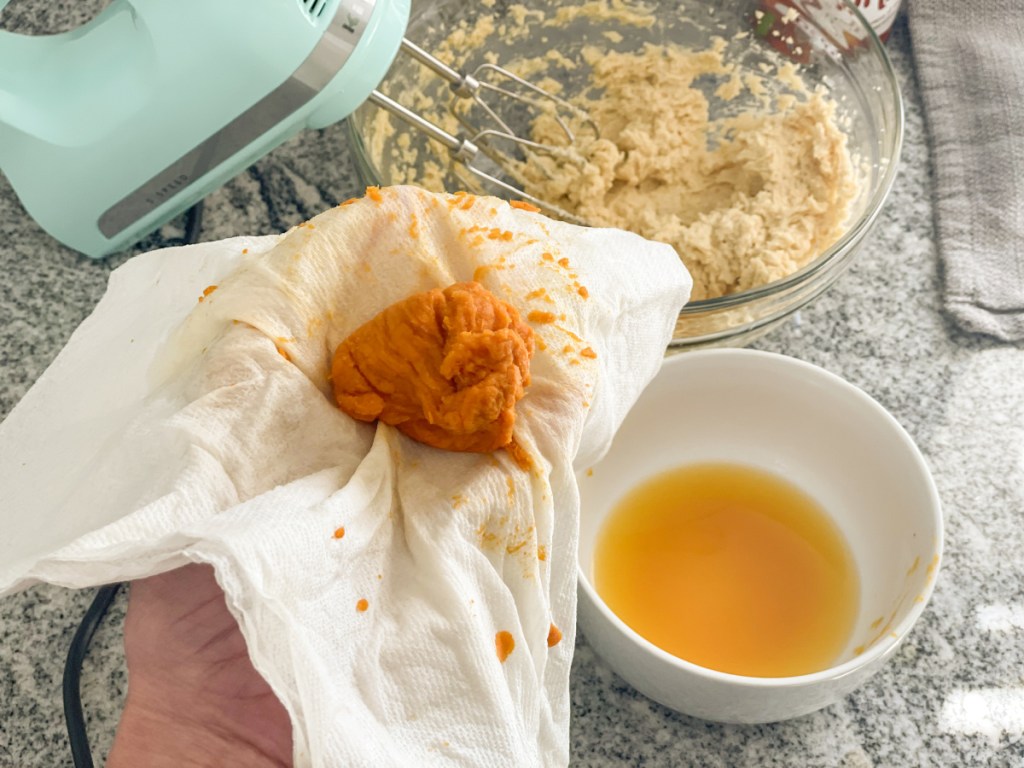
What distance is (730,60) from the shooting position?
0.82m

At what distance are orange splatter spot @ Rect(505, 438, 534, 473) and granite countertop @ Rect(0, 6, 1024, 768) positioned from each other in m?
0.24

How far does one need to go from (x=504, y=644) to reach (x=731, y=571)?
0.26m

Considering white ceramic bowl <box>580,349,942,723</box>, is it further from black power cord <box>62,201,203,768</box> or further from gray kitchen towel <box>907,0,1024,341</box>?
black power cord <box>62,201,203,768</box>

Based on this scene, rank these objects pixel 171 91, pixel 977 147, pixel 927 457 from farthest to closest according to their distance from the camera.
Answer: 1. pixel 977 147
2. pixel 927 457
3. pixel 171 91

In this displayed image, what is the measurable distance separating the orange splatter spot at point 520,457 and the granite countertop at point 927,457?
9.5 inches

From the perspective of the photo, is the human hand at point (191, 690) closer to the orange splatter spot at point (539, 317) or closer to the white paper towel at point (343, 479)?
the white paper towel at point (343, 479)

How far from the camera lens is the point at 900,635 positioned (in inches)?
19.9

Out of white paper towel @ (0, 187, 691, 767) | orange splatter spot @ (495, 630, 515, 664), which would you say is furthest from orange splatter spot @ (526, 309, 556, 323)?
orange splatter spot @ (495, 630, 515, 664)

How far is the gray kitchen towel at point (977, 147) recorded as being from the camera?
0.75 meters

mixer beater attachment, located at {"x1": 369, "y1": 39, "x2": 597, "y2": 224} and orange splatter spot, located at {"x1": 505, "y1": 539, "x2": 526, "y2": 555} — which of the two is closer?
orange splatter spot, located at {"x1": 505, "y1": 539, "x2": 526, "y2": 555}

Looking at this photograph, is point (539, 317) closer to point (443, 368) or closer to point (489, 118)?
point (443, 368)

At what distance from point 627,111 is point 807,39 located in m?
0.16

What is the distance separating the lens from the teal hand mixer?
56 cm

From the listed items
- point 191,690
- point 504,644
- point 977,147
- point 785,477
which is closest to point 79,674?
point 191,690
